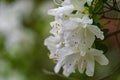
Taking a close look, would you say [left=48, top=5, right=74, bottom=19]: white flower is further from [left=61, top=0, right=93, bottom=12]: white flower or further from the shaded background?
the shaded background

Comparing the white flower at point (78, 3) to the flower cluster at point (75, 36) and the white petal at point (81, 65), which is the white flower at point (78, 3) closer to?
the flower cluster at point (75, 36)

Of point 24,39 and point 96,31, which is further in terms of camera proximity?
point 24,39

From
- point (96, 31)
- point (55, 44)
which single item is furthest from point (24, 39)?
point (96, 31)

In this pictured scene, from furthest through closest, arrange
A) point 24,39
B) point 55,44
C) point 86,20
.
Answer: point 24,39, point 55,44, point 86,20

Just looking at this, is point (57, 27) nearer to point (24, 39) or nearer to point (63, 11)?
point (63, 11)

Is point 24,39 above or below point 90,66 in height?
below

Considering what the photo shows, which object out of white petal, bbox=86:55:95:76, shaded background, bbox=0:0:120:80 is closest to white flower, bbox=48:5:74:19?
white petal, bbox=86:55:95:76

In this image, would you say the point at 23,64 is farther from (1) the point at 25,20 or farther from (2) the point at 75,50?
(2) the point at 75,50
